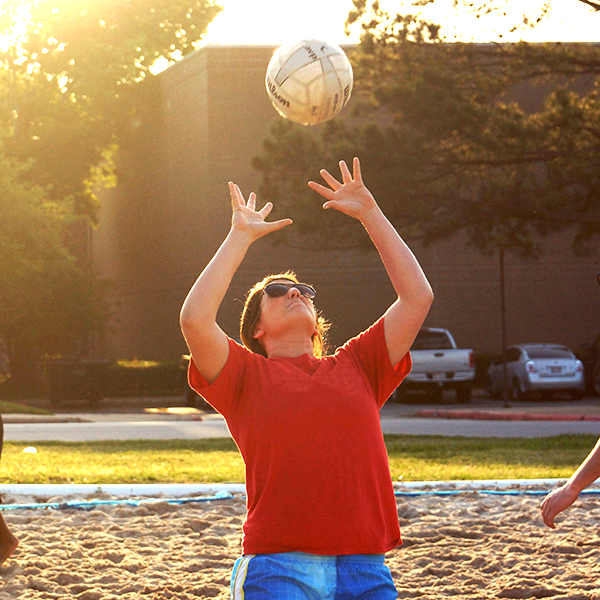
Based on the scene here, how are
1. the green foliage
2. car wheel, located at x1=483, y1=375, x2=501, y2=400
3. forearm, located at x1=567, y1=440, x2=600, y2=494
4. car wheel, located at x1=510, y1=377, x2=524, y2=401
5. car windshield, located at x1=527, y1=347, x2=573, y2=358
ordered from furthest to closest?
car wheel, located at x1=483, y1=375, x2=501, y2=400 < car wheel, located at x1=510, y1=377, x2=524, y2=401 < car windshield, located at x1=527, y1=347, x2=573, y2=358 < the green foliage < forearm, located at x1=567, y1=440, x2=600, y2=494

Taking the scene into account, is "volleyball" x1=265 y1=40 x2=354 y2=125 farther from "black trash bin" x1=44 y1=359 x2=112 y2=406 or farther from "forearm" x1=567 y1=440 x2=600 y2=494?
"black trash bin" x1=44 y1=359 x2=112 y2=406

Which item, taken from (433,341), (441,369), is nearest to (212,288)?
(441,369)

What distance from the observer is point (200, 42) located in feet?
131

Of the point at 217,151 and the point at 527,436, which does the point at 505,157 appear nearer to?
the point at 527,436

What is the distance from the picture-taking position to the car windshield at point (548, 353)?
22.3m

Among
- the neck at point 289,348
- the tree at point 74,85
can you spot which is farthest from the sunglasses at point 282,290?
the tree at point 74,85

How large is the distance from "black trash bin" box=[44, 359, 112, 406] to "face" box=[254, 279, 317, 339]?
21.6m

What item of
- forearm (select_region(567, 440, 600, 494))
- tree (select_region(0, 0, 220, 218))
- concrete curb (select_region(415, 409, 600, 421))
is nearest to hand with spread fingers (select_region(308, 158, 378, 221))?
forearm (select_region(567, 440, 600, 494))

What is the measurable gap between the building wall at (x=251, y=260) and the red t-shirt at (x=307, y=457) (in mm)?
23692

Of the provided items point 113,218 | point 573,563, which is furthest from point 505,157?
point 113,218

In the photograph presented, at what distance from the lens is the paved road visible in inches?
530

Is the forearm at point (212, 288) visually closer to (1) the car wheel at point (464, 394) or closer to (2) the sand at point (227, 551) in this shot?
(2) the sand at point (227, 551)

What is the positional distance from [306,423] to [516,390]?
20.7 metres

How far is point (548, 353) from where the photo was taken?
2245 centimetres
